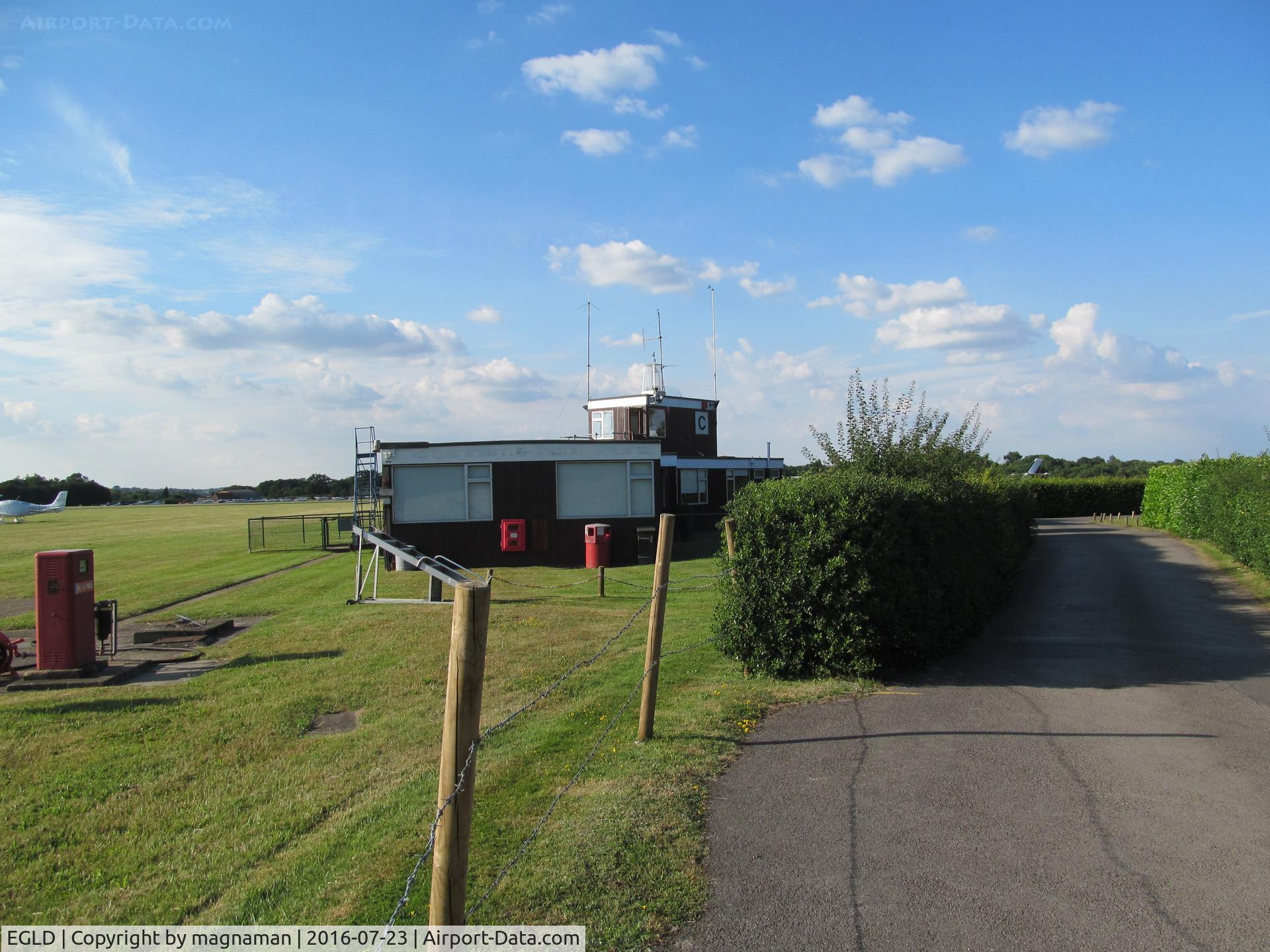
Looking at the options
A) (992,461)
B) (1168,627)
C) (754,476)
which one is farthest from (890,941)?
(754,476)

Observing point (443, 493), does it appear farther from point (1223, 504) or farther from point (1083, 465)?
point (1083, 465)

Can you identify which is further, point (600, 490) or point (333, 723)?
point (600, 490)

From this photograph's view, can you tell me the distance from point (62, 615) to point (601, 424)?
2828 centimetres

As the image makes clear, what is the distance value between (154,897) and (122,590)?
1791cm

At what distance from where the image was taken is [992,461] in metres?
24.3

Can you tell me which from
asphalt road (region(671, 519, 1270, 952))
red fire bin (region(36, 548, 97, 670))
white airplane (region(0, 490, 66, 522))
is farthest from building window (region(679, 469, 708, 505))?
white airplane (region(0, 490, 66, 522))

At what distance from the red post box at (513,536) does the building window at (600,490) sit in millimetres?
1075

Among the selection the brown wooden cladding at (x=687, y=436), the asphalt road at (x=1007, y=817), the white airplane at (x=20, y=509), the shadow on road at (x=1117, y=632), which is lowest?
the shadow on road at (x=1117, y=632)

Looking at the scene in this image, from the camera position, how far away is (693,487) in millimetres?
36156

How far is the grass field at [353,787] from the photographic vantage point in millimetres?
4363

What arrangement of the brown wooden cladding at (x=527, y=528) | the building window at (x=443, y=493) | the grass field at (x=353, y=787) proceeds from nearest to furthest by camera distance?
1. the grass field at (x=353, y=787)
2. the building window at (x=443, y=493)
3. the brown wooden cladding at (x=527, y=528)

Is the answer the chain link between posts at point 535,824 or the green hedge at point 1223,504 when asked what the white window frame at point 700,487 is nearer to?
the green hedge at point 1223,504

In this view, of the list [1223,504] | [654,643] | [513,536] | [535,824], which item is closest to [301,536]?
[513,536]

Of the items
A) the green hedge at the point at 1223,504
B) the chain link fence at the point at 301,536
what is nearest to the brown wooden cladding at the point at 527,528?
the chain link fence at the point at 301,536
